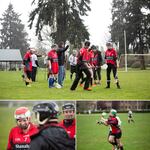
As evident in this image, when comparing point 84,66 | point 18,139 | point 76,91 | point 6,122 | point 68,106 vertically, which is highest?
point 84,66

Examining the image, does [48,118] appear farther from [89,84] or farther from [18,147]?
[89,84]

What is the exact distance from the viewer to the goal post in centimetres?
455

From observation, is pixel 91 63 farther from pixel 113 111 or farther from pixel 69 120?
pixel 69 120

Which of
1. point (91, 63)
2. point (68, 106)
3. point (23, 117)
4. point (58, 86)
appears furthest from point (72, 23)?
point (91, 63)

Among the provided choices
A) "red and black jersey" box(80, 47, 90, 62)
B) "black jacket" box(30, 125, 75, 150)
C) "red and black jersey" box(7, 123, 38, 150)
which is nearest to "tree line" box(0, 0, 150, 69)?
"red and black jersey" box(80, 47, 90, 62)

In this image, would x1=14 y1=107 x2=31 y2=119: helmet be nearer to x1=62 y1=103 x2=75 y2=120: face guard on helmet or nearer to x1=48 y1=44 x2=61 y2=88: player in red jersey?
x1=62 y1=103 x2=75 y2=120: face guard on helmet

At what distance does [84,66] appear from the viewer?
5.37 m

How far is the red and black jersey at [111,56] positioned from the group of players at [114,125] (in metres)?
0.59

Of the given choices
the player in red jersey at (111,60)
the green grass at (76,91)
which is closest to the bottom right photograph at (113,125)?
the green grass at (76,91)

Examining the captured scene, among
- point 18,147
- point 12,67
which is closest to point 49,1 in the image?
point 12,67

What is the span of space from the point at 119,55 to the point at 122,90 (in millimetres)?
328

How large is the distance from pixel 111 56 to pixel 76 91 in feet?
1.60

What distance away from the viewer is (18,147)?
13.7ft

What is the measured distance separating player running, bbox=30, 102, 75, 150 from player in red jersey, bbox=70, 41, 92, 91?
1.42 m
